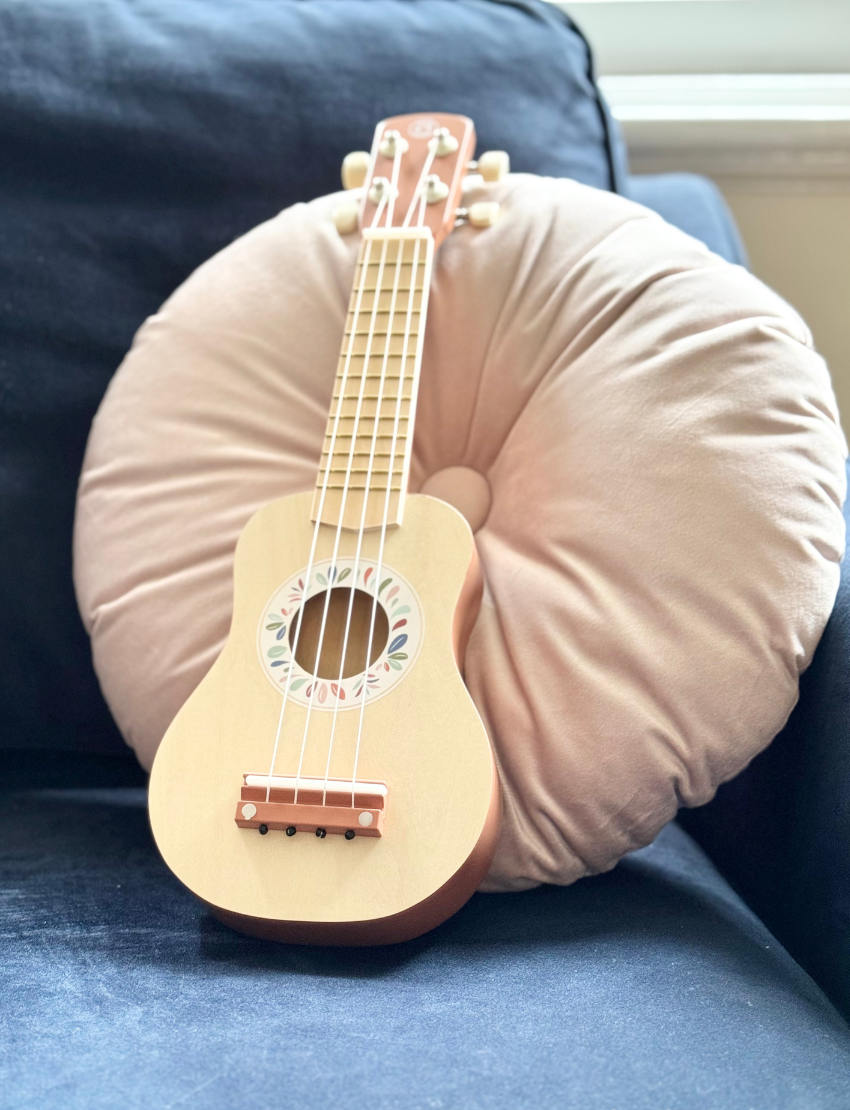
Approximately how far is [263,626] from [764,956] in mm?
387

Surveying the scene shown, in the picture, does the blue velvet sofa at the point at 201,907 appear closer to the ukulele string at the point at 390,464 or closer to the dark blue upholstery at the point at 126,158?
the dark blue upholstery at the point at 126,158

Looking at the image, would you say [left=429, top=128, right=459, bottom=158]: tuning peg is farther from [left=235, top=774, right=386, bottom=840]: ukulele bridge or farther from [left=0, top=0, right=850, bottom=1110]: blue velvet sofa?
[left=235, top=774, right=386, bottom=840]: ukulele bridge

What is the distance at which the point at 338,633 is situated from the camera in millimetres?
652

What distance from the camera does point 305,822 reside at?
1.87ft

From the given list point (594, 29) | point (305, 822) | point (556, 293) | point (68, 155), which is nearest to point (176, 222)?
point (68, 155)

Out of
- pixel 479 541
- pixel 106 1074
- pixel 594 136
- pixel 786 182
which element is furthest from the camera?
pixel 786 182

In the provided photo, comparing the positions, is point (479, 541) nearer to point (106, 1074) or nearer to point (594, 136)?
point (106, 1074)

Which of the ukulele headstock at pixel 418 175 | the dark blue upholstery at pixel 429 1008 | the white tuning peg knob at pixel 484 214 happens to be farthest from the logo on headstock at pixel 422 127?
the dark blue upholstery at pixel 429 1008

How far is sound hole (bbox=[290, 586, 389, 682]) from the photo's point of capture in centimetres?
64

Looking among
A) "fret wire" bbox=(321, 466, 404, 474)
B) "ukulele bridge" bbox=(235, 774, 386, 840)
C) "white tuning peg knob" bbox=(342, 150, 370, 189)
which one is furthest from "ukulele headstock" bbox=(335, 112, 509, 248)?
"ukulele bridge" bbox=(235, 774, 386, 840)

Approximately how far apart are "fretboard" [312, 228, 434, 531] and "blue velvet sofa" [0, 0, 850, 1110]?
22 cm

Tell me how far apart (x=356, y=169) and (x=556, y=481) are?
354mm

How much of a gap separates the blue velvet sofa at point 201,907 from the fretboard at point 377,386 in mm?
222

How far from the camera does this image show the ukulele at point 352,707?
0.56 metres
